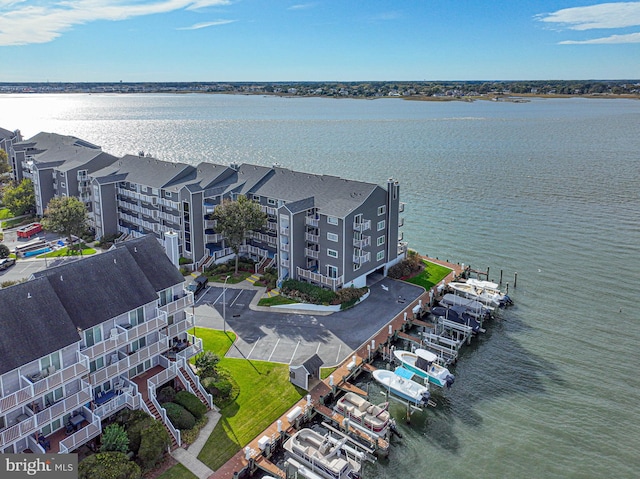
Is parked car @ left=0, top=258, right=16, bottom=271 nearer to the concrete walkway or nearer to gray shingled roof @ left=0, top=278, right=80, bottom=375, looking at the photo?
gray shingled roof @ left=0, top=278, right=80, bottom=375

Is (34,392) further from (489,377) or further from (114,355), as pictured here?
(489,377)

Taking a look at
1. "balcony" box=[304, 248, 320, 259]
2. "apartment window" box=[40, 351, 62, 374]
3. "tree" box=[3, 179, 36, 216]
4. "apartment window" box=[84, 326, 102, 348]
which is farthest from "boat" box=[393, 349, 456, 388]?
"tree" box=[3, 179, 36, 216]

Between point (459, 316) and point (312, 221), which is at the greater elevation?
point (312, 221)

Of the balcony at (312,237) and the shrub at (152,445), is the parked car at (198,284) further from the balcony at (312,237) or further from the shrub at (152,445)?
the shrub at (152,445)

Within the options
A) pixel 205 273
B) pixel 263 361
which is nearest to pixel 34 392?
pixel 263 361

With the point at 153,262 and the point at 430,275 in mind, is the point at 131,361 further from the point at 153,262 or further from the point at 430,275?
the point at 430,275

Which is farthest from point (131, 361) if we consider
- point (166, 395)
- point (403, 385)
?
point (403, 385)
